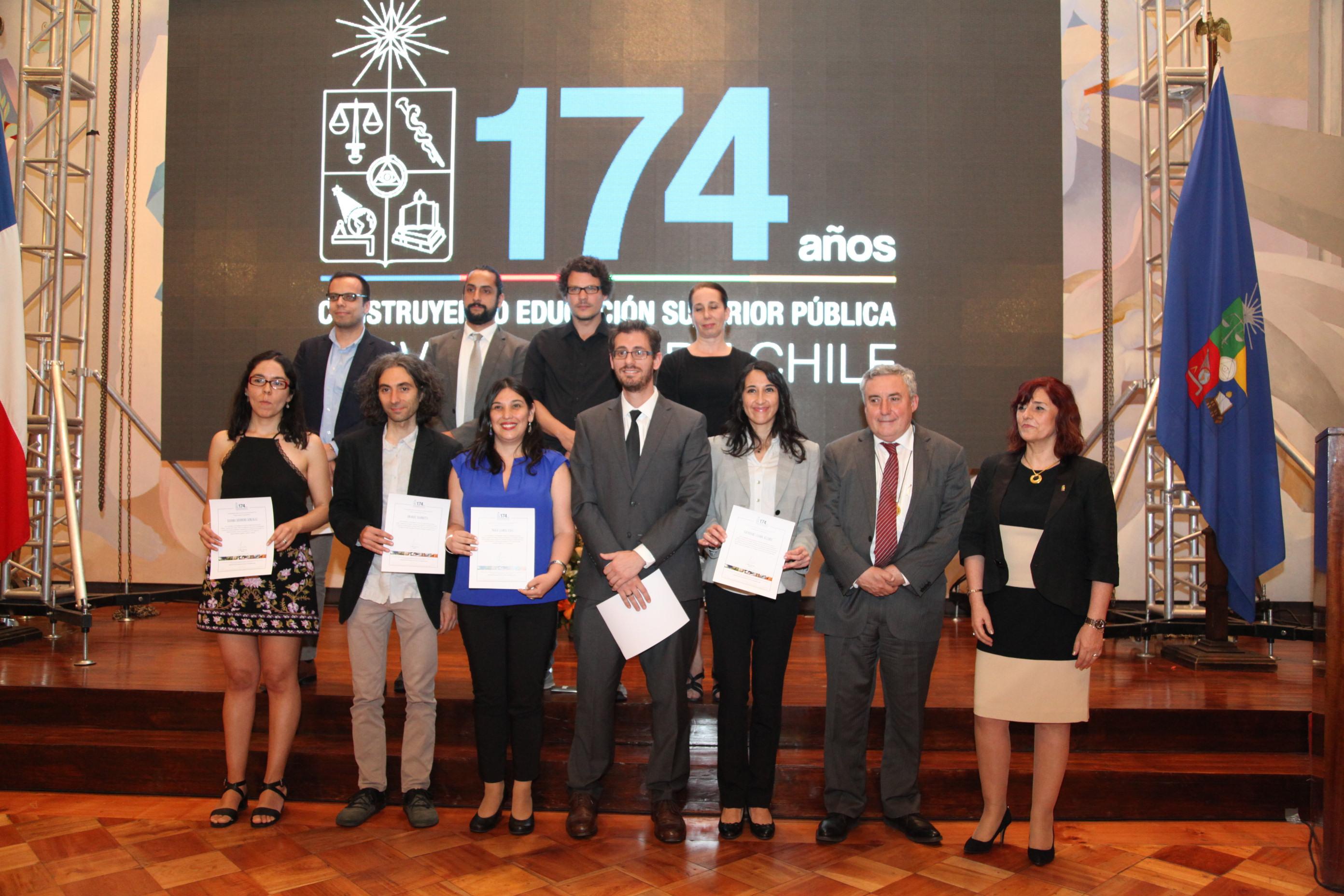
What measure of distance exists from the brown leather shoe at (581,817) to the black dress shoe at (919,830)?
0.97 meters

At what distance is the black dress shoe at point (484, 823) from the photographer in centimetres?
301

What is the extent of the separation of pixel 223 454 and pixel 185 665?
1.67m

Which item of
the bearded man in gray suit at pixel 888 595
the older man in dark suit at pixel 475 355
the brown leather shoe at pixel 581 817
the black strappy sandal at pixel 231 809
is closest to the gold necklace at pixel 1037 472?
the bearded man in gray suit at pixel 888 595

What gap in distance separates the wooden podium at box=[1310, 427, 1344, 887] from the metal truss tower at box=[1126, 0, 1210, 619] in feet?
7.34

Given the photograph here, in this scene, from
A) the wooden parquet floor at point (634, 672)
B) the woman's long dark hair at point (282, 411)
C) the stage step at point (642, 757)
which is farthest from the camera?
the wooden parquet floor at point (634, 672)

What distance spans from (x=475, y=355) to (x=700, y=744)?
1.91 metres

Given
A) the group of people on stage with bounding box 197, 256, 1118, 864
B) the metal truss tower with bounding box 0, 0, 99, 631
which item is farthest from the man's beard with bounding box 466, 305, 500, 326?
the metal truss tower with bounding box 0, 0, 99, 631

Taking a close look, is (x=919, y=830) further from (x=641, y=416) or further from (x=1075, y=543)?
(x=641, y=416)

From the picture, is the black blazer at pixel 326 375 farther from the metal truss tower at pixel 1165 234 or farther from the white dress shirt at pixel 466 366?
the metal truss tower at pixel 1165 234

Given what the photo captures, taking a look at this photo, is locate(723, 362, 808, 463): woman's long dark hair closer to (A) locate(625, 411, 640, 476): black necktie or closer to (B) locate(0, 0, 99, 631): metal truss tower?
(A) locate(625, 411, 640, 476): black necktie

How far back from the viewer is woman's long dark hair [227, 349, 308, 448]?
10.3 feet

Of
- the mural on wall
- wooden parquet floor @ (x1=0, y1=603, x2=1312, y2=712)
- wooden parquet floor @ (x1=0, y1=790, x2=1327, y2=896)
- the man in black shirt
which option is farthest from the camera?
the mural on wall

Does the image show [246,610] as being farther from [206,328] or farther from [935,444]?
[206,328]

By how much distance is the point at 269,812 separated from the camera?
10.1ft
